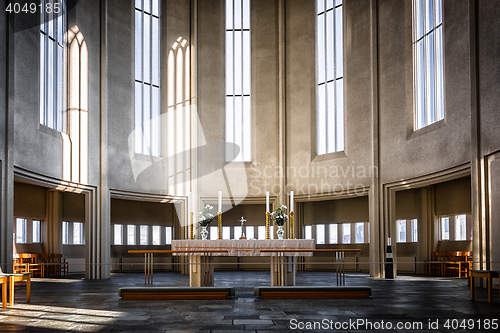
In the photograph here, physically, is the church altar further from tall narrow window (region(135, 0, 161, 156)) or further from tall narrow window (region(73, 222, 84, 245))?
tall narrow window (region(73, 222, 84, 245))

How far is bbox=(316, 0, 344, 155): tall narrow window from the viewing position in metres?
17.4

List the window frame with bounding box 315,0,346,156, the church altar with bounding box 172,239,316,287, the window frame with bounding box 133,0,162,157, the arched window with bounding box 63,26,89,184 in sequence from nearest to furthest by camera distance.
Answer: the church altar with bounding box 172,239,316,287 < the arched window with bounding box 63,26,89,184 < the window frame with bounding box 133,0,162,157 < the window frame with bounding box 315,0,346,156

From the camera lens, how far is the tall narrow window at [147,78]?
672 inches

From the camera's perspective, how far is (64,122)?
1433cm

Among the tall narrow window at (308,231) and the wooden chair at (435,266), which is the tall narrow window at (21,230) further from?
→ the wooden chair at (435,266)

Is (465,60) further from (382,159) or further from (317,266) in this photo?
(317,266)

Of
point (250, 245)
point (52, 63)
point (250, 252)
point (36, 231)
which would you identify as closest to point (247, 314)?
point (250, 252)

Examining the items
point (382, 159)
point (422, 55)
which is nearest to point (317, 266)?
point (382, 159)

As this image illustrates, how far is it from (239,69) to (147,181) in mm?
5531

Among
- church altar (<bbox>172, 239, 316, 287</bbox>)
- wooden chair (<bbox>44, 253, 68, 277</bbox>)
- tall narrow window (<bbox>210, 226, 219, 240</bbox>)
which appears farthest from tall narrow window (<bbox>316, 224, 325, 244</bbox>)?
church altar (<bbox>172, 239, 316, 287</bbox>)

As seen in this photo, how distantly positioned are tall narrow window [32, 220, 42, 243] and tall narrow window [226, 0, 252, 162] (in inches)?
281
